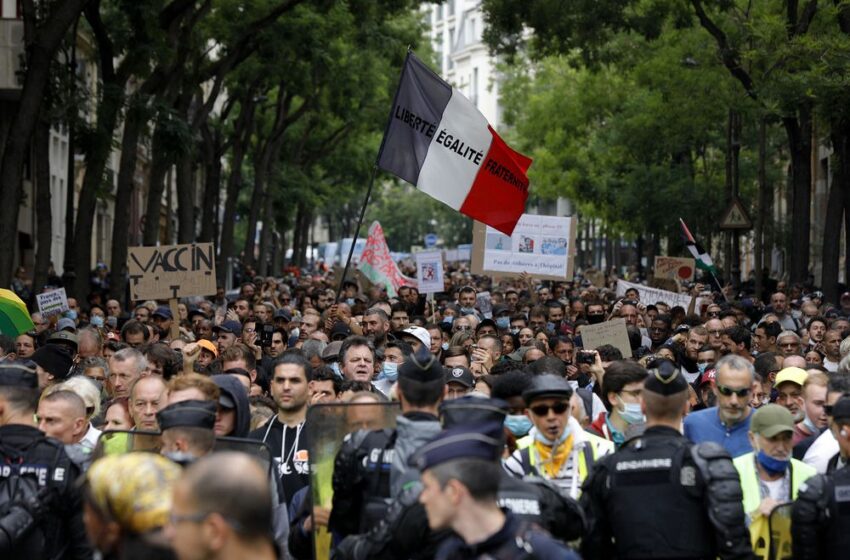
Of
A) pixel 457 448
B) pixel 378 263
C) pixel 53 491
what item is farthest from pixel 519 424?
pixel 378 263

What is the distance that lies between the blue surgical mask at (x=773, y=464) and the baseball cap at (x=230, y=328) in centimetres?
934

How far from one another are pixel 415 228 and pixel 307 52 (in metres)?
95.6

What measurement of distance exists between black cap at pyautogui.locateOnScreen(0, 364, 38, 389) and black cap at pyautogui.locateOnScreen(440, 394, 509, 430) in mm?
2074

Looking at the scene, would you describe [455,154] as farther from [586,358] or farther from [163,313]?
[586,358]

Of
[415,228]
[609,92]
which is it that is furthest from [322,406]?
[415,228]

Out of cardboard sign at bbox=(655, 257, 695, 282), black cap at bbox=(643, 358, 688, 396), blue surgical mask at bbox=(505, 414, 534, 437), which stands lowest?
blue surgical mask at bbox=(505, 414, 534, 437)

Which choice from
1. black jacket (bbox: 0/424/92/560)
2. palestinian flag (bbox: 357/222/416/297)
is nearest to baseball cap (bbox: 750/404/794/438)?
black jacket (bbox: 0/424/92/560)

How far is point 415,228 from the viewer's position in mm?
125562

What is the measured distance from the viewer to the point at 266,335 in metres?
16.9

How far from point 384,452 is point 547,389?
899mm

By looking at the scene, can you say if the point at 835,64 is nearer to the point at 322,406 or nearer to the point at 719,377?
the point at 719,377

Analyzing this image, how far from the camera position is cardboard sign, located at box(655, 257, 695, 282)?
29.5m

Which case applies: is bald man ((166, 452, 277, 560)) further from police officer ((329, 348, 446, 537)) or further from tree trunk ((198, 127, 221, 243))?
tree trunk ((198, 127, 221, 243))

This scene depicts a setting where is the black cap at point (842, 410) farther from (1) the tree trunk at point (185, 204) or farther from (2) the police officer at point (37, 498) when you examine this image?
(1) the tree trunk at point (185, 204)
